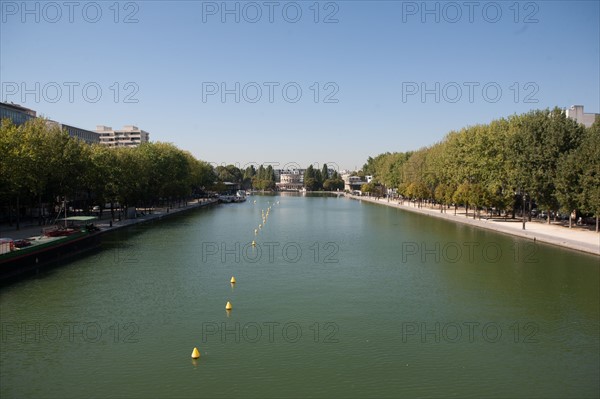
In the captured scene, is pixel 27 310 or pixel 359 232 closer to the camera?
pixel 27 310

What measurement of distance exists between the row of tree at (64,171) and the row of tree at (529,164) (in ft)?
175

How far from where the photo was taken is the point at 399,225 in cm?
7556

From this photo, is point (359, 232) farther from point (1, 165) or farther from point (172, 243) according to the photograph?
point (1, 165)

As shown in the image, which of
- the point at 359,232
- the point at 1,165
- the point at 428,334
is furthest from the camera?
the point at 359,232

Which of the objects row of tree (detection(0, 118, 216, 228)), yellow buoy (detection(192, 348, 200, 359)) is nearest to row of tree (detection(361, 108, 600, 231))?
yellow buoy (detection(192, 348, 200, 359))

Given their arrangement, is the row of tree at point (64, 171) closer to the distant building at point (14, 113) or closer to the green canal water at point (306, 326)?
the green canal water at point (306, 326)

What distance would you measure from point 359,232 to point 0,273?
43.0 metres

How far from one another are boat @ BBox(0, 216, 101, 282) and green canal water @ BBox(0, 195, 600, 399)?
6.77ft

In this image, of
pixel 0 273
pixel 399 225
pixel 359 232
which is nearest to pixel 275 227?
pixel 359 232

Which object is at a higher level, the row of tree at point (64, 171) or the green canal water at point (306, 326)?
the row of tree at point (64, 171)

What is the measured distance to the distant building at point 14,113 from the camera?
3250 inches

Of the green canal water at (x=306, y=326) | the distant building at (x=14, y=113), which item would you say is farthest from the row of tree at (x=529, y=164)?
the distant building at (x=14, y=113)

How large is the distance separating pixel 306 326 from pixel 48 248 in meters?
27.2

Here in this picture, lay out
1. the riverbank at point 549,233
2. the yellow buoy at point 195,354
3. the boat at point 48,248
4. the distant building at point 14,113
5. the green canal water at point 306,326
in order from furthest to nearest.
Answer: the distant building at point 14,113, the riverbank at point 549,233, the boat at point 48,248, the yellow buoy at point 195,354, the green canal water at point 306,326
